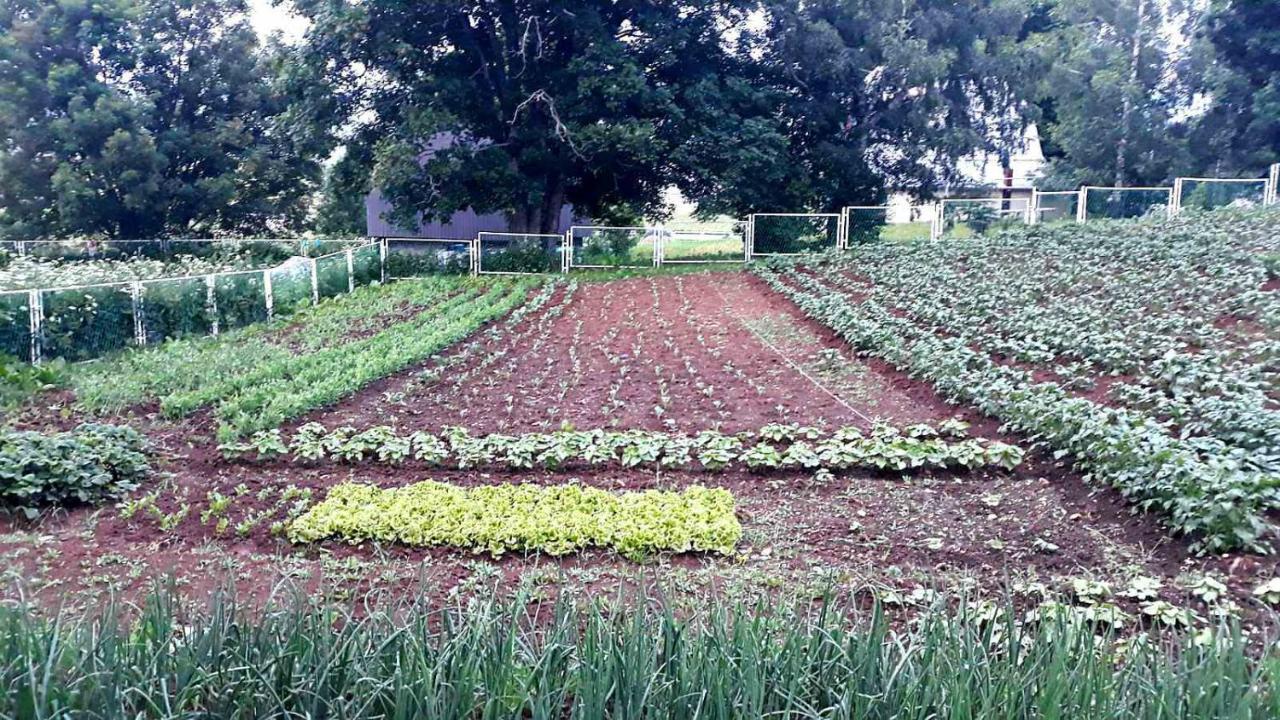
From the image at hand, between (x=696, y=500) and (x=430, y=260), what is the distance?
19.8 meters

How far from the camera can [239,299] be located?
15.6 metres

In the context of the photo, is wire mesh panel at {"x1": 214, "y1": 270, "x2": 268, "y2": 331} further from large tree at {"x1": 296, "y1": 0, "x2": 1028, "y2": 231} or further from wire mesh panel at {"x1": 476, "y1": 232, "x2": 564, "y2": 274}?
wire mesh panel at {"x1": 476, "y1": 232, "x2": 564, "y2": 274}

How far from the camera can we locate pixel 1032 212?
82.6 ft

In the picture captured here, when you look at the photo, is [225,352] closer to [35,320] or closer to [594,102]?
[35,320]

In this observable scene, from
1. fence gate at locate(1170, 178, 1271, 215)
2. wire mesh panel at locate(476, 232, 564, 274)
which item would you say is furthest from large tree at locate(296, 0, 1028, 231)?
fence gate at locate(1170, 178, 1271, 215)

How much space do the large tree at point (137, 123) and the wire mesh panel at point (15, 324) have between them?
20.3m

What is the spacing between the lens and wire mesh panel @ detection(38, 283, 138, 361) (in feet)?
39.1

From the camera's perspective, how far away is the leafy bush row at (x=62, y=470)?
631 cm

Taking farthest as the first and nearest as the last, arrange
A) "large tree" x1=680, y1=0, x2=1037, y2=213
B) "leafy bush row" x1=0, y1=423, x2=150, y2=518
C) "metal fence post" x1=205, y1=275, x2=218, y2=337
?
"large tree" x1=680, y1=0, x2=1037, y2=213 < "metal fence post" x1=205, y1=275, x2=218, y2=337 < "leafy bush row" x1=0, y1=423, x2=150, y2=518

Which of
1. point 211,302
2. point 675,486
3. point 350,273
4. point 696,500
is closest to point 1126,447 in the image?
point 696,500

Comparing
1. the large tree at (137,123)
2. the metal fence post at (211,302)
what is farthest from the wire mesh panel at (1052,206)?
the large tree at (137,123)

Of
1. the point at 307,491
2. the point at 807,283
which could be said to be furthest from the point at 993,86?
the point at 307,491

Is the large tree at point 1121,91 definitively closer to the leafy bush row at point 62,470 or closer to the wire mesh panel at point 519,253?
the wire mesh panel at point 519,253

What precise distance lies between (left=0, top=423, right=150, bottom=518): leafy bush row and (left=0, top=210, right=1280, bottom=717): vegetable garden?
0.02 m
